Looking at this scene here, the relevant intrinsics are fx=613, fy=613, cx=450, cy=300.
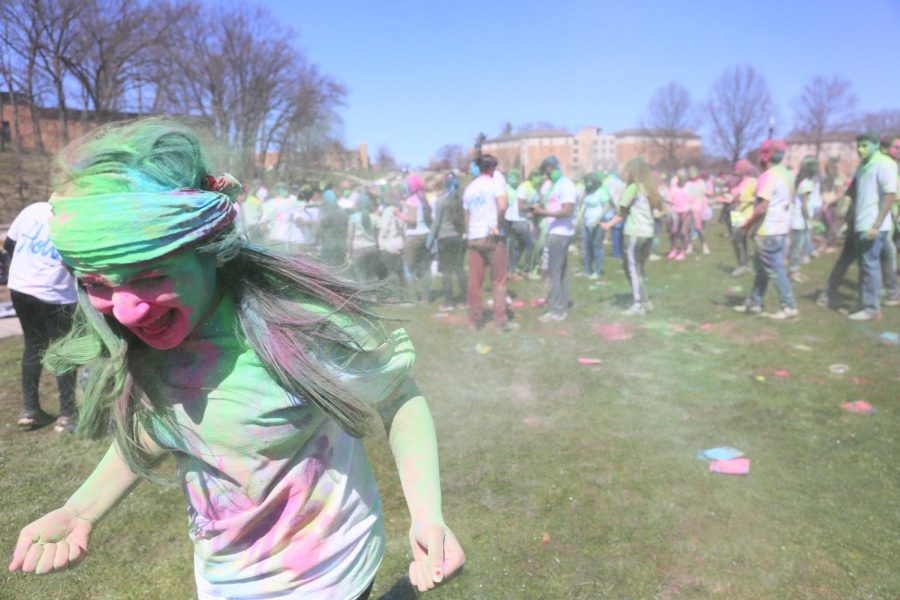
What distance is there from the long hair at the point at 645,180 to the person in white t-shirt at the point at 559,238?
88cm

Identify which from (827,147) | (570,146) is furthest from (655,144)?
(827,147)

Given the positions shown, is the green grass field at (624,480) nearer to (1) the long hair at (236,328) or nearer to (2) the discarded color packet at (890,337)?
(2) the discarded color packet at (890,337)

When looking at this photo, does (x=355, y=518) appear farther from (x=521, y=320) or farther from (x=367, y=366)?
(x=521, y=320)

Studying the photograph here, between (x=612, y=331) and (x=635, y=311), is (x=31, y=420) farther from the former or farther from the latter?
(x=635, y=311)

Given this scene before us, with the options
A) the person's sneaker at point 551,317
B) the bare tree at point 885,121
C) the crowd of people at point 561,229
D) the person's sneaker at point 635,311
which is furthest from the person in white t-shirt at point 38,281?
the bare tree at point 885,121

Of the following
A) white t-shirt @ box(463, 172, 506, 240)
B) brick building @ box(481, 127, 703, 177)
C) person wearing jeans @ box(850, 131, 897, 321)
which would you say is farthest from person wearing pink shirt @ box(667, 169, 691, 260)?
brick building @ box(481, 127, 703, 177)

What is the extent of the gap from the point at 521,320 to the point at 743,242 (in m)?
5.08

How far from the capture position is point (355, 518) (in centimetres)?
154

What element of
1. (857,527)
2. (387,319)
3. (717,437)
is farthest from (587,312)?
(387,319)

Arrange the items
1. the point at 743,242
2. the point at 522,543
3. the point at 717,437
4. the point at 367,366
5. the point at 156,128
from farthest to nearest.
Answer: the point at 743,242
the point at 717,437
the point at 522,543
the point at 367,366
the point at 156,128

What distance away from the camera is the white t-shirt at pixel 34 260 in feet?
14.4

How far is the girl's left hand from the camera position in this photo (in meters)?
1.25

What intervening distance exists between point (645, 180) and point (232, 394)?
733 cm

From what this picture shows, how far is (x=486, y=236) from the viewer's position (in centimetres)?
715
